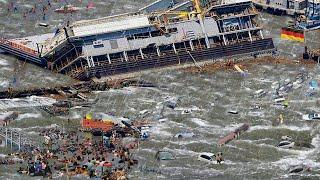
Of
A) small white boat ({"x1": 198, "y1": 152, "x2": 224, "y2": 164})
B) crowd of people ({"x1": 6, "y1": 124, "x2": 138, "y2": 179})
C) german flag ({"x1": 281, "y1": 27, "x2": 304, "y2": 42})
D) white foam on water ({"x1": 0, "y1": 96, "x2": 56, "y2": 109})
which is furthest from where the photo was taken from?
german flag ({"x1": 281, "y1": 27, "x2": 304, "y2": 42})

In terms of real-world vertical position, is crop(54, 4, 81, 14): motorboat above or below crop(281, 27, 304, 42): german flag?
above

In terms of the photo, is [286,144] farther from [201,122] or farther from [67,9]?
[67,9]

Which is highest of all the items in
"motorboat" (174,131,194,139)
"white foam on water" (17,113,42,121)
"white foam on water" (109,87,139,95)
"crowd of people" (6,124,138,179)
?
"white foam on water" (17,113,42,121)

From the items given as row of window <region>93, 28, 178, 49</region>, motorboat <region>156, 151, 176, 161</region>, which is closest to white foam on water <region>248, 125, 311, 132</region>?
motorboat <region>156, 151, 176, 161</region>

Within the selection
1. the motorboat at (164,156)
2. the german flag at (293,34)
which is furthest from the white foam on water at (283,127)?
the german flag at (293,34)

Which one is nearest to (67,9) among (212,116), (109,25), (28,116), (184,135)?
(109,25)

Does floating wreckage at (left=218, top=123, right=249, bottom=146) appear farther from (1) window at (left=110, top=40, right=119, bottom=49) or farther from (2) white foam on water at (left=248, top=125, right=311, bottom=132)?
(1) window at (left=110, top=40, right=119, bottom=49)
